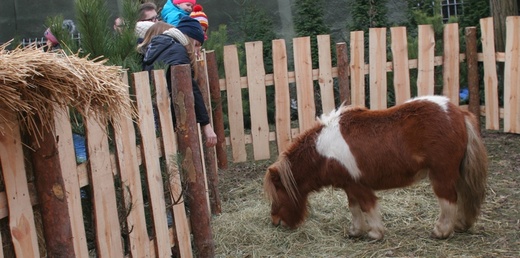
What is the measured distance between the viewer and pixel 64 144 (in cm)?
370

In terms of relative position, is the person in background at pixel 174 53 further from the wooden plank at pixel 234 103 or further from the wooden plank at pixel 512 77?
A: the wooden plank at pixel 512 77

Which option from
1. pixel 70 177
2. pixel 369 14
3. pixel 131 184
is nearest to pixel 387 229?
pixel 131 184

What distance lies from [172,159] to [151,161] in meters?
0.35

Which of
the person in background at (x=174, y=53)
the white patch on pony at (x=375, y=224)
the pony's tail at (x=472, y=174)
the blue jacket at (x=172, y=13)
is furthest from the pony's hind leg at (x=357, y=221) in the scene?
the blue jacket at (x=172, y=13)

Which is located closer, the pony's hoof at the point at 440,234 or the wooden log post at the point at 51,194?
the wooden log post at the point at 51,194

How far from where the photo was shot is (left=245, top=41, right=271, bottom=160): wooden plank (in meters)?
8.86

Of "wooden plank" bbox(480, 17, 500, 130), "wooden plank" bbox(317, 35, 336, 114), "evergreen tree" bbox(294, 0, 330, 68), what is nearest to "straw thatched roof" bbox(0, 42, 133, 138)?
→ "wooden plank" bbox(317, 35, 336, 114)

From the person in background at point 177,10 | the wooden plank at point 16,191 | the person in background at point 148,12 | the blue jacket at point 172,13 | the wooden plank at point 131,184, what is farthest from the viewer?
the blue jacket at point 172,13

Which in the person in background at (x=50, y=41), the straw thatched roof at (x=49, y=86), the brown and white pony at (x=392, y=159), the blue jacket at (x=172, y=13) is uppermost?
the blue jacket at (x=172, y=13)

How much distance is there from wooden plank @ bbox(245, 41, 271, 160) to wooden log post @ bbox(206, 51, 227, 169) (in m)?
0.52

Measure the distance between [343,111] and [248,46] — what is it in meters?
2.90

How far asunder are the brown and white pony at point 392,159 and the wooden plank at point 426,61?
330 cm

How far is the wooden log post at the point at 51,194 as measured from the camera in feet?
11.5

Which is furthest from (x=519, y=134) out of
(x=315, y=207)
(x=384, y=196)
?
(x=315, y=207)
